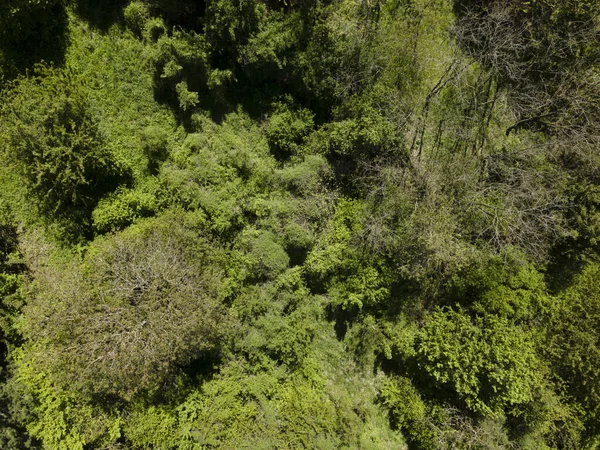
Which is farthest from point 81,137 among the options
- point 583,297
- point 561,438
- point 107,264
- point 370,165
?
point 561,438

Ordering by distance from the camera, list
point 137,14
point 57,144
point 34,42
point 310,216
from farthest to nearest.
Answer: point 310,216, point 34,42, point 137,14, point 57,144

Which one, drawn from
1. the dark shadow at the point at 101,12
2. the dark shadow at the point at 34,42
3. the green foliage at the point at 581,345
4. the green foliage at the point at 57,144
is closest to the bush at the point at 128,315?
the green foliage at the point at 57,144

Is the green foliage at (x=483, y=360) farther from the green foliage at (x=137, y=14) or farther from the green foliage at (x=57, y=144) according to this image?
the green foliage at (x=137, y=14)

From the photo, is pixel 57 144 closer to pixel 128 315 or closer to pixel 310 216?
pixel 128 315

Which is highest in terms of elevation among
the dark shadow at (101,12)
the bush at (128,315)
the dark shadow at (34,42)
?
the dark shadow at (101,12)

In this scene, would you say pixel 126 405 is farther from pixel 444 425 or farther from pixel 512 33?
pixel 512 33

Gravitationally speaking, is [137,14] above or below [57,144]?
above

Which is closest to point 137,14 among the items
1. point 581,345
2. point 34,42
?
point 34,42
